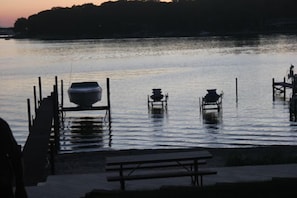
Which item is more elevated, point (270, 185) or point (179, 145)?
point (270, 185)

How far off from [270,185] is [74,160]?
27.7ft

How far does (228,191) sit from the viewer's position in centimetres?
841

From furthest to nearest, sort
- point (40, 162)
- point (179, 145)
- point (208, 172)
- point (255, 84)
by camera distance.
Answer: point (255, 84)
point (179, 145)
point (40, 162)
point (208, 172)

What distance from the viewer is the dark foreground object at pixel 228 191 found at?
8172 mm

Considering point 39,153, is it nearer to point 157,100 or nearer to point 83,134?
point 83,134

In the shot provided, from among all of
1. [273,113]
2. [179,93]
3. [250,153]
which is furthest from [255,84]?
[250,153]

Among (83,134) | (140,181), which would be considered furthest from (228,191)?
(83,134)

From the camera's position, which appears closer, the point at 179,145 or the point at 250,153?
the point at 250,153

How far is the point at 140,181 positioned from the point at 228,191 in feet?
8.57

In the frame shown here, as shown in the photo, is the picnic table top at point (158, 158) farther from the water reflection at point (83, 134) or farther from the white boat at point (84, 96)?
the white boat at point (84, 96)

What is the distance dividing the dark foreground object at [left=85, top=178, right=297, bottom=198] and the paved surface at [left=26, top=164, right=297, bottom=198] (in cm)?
111

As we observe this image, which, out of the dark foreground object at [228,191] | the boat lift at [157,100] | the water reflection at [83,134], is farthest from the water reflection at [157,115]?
the dark foreground object at [228,191]

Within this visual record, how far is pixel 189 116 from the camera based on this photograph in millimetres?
30984

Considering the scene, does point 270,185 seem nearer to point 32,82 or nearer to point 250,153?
point 250,153
